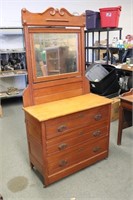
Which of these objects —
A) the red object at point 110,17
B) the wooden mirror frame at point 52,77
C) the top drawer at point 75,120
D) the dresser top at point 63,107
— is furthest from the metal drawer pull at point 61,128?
the red object at point 110,17

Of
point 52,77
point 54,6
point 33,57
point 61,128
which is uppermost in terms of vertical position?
point 54,6

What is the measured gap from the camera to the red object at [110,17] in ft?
12.1

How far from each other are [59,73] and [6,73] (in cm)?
240

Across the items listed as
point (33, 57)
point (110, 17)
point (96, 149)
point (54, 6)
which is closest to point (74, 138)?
point (96, 149)

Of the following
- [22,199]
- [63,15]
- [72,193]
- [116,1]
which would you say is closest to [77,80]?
[63,15]

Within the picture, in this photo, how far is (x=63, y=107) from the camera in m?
1.95

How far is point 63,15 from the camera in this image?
1967mm

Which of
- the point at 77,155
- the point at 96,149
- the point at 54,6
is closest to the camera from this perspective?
the point at 77,155

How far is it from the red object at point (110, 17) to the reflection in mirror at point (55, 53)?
1.93 meters

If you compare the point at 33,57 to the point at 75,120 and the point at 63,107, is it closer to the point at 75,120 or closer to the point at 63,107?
the point at 63,107

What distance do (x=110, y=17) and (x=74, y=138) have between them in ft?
8.83

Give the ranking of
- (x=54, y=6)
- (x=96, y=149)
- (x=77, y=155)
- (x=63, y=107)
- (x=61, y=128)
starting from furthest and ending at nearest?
(x=54, y=6) < (x=96, y=149) < (x=77, y=155) < (x=63, y=107) < (x=61, y=128)

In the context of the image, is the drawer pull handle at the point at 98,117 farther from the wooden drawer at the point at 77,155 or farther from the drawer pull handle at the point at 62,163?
the drawer pull handle at the point at 62,163

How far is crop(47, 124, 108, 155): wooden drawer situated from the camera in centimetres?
184
